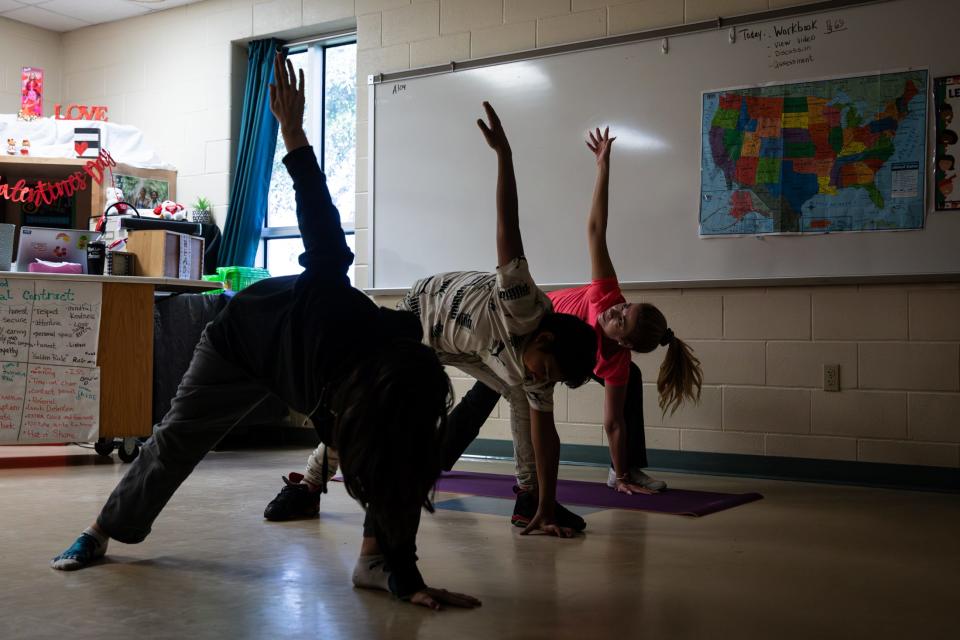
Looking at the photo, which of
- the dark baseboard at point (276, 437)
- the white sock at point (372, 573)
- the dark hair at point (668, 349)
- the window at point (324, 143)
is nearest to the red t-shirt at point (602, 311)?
the dark hair at point (668, 349)

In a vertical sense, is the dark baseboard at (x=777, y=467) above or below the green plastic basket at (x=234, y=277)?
below

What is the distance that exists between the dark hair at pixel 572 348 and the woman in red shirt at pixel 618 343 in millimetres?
987

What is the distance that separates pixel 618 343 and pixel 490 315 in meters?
0.96

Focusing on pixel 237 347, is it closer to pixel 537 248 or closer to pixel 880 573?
pixel 880 573

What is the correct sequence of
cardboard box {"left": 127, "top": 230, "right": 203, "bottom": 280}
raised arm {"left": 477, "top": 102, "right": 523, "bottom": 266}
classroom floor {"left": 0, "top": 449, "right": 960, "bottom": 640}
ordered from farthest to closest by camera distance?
cardboard box {"left": 127, "top": 230, "right": 203, "bottom": 280} < raised arm {"left": 477, "top": 102, "right": 523, "bottom": 266} < classroom floor {"left": 0, "top": 449, "right": 960, "bottom": 640}

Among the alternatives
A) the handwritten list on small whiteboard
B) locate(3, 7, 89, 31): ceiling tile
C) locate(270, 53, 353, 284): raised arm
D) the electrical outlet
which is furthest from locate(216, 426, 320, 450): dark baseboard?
locate(270, 53, 353, 284): raised arm

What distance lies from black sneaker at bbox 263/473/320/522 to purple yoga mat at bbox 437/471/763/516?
0.65 meters

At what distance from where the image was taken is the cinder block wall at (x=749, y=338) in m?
4.01

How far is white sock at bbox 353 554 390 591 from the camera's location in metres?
2.05

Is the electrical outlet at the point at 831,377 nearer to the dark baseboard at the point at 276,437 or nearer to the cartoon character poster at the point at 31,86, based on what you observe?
the dark baseboard at the point at 276,437

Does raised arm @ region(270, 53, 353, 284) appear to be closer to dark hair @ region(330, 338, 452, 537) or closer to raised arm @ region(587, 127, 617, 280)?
dark hair @ region(330, 338, 452, 537)

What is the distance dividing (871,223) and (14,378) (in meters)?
3.88

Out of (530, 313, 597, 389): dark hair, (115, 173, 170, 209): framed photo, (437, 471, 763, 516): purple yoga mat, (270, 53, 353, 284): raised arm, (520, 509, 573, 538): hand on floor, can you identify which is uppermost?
(115, 173, 170, 209): framed photo

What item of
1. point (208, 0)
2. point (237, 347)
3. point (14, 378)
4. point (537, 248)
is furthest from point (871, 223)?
point (208, 0)
